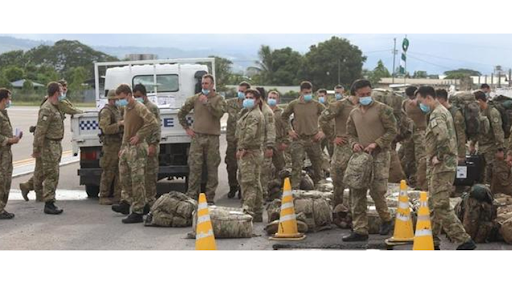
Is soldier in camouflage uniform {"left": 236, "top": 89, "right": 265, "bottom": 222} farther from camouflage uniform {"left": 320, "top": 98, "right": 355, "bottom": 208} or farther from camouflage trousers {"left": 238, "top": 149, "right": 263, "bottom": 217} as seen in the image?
camouflage uniform {"left": 320, "top": 98, "right": 355, "bottom": 208}

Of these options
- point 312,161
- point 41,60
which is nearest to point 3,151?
point 312,161

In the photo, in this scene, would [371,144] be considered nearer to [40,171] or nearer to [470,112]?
[470,112]

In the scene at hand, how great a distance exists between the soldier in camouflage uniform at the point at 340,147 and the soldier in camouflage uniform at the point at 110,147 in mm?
3402

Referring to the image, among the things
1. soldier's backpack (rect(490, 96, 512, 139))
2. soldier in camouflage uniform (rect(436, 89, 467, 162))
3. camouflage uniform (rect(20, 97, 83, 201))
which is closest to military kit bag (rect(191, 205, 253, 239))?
soldier in camouflage uniform (rect(436, 89, 467, 162))

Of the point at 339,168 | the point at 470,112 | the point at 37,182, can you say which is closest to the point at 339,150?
the point at 339,168

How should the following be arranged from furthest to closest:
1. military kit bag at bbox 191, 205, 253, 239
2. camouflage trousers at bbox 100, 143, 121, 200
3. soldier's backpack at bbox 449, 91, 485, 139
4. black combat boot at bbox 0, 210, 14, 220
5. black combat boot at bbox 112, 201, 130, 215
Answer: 1. camouflage trousers at bbox 100, 143, 121, 200
2. soldier's backpack at bbox 449, 91, 485, 139
3. black combat boot at bbox 112, 201, 130, 215
4. black combat boot at bbox 0, 210, 14, 220
5. military kit bag at bbox 191, 205, 253, 239

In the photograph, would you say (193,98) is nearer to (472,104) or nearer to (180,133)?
(180,133)

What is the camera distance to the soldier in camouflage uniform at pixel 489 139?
12.5m

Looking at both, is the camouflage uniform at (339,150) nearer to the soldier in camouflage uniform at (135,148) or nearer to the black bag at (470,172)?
the black bag at (470,172)

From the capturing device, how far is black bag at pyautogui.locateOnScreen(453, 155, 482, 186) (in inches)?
466

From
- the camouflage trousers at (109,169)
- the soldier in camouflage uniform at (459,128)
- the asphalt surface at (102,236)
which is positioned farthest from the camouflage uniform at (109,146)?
the soldier in camouflage uniform at (459,128)

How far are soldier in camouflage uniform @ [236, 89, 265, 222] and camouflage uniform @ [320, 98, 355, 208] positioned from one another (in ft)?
3.49

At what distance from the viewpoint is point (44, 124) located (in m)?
12.1

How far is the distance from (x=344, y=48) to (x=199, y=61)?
165 feet
